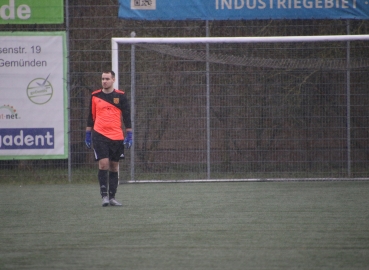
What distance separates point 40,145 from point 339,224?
21.6ft

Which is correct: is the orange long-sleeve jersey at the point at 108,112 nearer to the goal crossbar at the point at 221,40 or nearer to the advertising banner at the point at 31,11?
the goal crossbar at the point at 221,40

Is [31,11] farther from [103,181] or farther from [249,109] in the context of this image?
[103,181]

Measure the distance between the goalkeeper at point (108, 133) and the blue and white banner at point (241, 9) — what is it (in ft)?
11.5

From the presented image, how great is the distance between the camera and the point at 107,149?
892 centimetres

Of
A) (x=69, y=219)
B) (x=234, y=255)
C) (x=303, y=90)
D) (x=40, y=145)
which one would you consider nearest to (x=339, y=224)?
(x=234, y=255)

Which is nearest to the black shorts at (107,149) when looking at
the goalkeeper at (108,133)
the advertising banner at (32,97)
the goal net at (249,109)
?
the goalkeeper at (108,133)

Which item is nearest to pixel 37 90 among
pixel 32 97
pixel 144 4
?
pixel 32 97

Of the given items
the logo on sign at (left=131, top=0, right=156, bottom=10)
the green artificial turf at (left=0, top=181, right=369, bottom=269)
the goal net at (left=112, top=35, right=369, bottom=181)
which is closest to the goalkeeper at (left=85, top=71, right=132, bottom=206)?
the green artificial turf at (left=0, top=181, right=369, bottom=269)

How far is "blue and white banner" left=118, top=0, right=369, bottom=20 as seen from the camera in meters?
12.2

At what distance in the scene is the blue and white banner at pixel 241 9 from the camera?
12.2 metres

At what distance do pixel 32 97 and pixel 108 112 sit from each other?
3725 mm

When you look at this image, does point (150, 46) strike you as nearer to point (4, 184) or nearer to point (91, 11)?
point (91, 11)

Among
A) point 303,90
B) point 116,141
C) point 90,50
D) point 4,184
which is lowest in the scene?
point 4,184

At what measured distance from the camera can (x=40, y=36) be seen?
12.3 metres
